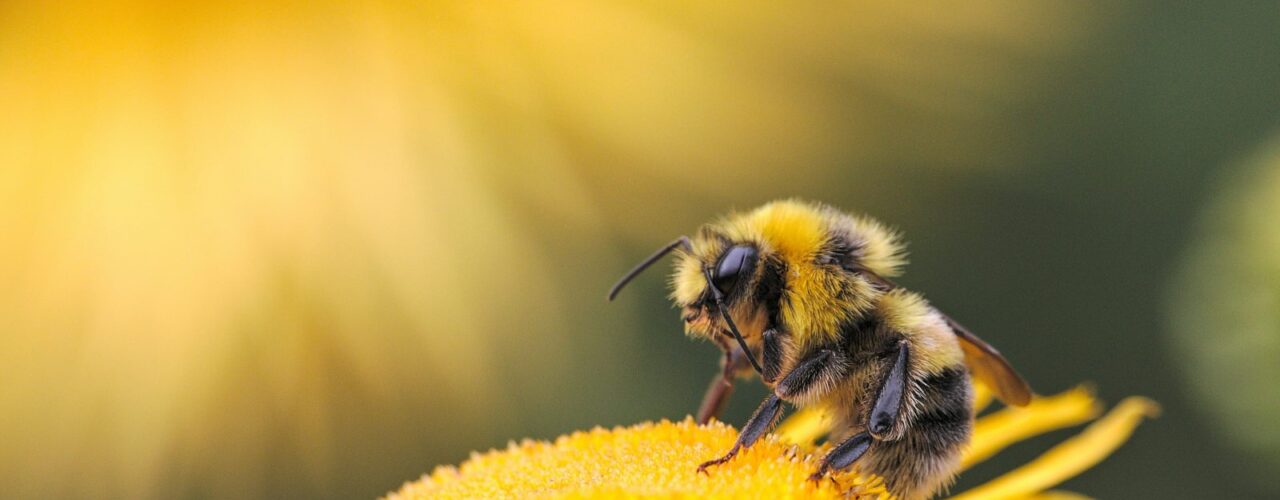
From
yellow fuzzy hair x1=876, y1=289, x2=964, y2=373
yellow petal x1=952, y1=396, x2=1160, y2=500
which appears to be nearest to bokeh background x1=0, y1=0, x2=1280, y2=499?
yellow petal x1=952, y1=396, x2=1160, y2=500

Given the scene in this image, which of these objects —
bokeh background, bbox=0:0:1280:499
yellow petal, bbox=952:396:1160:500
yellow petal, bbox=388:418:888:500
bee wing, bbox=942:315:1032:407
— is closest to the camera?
yellow petal, bbox=388:418:888:500

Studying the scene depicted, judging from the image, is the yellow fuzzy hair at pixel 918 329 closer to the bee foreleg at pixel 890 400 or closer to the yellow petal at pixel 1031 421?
the bee foreleg at pixel 890 400

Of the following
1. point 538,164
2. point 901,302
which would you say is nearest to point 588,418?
point 538,164

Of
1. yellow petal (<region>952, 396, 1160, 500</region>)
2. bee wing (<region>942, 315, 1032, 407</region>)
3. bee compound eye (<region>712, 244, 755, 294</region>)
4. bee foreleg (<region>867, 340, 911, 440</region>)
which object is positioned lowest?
yellow petal (<region>952, 396, 1160, 500</region>)

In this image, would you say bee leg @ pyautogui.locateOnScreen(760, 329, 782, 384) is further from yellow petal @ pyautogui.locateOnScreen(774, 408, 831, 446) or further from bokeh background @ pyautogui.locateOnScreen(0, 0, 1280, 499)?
bokeh background @ pyautogui.locateOnScreen(0, 0, 1280, 499)

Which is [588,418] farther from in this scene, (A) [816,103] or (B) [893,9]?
(B) [893,9]

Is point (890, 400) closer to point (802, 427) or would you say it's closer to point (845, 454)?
point (845, 454)

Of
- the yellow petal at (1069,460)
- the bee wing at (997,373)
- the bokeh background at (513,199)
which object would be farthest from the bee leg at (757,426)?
the bokeh background at (513,199)
